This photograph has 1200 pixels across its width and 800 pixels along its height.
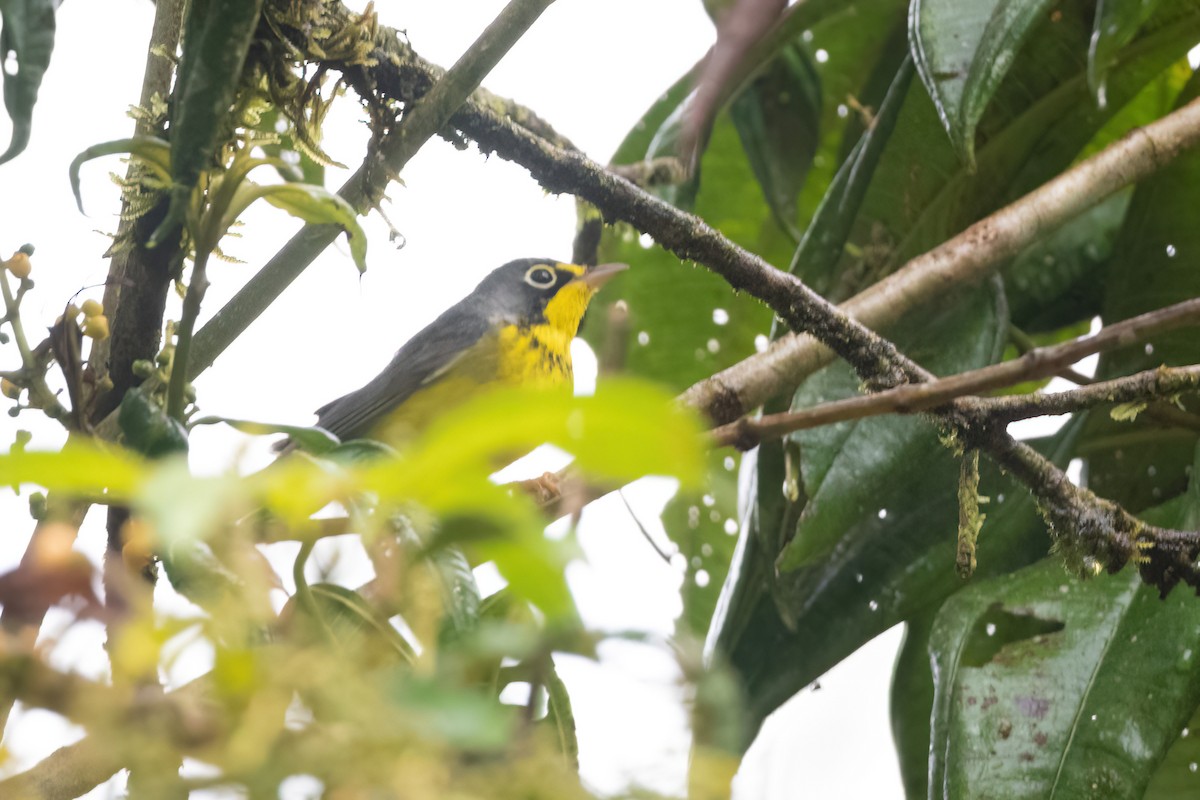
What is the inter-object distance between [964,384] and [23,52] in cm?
68

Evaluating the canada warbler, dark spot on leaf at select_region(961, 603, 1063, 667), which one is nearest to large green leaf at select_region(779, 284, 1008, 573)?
dark spot on leaf at select_region(961, 603, 1063, 667)

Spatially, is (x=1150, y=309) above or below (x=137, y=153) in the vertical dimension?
above

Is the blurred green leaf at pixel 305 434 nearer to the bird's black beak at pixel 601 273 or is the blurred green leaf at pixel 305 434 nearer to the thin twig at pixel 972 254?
the thin twig at pixel 972 254

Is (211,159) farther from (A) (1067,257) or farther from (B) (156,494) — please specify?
(A) (1067,257)

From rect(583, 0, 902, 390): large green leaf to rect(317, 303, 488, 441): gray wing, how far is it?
75 centimetres

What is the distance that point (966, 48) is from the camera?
1.68m

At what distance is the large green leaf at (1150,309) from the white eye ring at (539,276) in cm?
185

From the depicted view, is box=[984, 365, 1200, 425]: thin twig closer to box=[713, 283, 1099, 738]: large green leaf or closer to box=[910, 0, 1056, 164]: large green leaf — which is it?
box=[910, 0, 1056, 164]: large green leaf

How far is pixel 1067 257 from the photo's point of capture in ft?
7.70

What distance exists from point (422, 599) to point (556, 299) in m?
3.21

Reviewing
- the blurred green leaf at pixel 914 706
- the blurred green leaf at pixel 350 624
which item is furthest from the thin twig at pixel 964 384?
the blurred green leaf at pixel 914 706

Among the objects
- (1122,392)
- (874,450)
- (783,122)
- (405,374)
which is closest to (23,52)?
(1122,392)

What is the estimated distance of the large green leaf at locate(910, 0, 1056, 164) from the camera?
64.3 inches

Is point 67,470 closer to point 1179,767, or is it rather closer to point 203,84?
point 203,84
